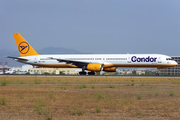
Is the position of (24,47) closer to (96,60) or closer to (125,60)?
(96,60)

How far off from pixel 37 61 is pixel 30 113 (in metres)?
41.4

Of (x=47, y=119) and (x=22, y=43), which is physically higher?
(x=22, y=43)

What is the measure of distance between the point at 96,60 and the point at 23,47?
50.0ft

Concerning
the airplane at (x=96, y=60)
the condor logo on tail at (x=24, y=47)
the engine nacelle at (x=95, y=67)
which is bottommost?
the engine nacelle at (x=95, y=67)

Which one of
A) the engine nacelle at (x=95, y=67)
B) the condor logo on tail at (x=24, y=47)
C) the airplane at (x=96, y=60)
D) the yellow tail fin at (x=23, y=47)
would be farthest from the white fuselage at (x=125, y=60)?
the condor logo on tail at (x=24, y=47)

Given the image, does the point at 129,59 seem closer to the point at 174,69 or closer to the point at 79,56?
the point at 79,56

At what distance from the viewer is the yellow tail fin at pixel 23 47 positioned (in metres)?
55.2

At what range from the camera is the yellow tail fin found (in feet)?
181

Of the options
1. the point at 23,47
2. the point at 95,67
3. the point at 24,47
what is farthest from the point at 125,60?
the point at 23,47

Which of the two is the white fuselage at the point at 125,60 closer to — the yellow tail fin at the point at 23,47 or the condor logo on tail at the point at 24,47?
the yellow tail fin at the point at 23,47

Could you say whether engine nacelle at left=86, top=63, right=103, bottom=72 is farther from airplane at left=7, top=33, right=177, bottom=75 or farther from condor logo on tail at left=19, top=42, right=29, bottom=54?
condor logo on tail at left=19, top=42, right=29, bottom=54

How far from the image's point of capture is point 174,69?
322 ft

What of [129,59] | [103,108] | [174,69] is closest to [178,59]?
[174,69]

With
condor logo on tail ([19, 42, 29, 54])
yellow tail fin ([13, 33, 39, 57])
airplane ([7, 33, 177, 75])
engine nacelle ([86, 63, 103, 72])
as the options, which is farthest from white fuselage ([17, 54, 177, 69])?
condor logo on tail ([19, 42, 29, 54])
